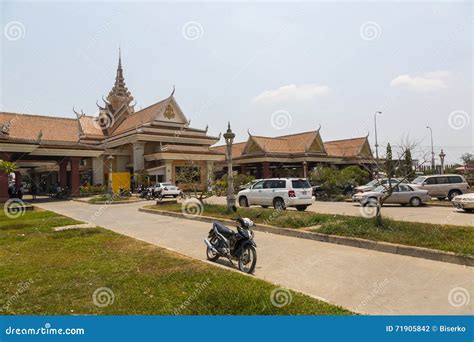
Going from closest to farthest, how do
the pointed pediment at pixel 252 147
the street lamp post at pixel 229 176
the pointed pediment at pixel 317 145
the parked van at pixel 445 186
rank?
the street lamp post at pixel 229 176, the parked van at pixel 445 186, the pointed pediment at pixel 252 147, the pointed pediment at pixel 317 145

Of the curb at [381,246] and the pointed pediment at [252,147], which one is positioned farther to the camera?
the pointed pediment at [252,147]

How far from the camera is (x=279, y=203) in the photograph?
15328mm

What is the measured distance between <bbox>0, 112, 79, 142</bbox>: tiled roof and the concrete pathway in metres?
32.5

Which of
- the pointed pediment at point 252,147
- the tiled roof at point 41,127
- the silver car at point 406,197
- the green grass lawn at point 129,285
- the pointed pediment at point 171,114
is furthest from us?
the pointed pediment at point 171,114

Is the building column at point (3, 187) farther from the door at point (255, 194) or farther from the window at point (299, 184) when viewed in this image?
the window at point (299, 184)

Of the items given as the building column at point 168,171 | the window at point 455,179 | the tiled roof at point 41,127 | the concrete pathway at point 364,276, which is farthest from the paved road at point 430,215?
the tiled roof at point 41,127

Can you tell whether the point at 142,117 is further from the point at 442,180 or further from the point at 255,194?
the point at 442,180

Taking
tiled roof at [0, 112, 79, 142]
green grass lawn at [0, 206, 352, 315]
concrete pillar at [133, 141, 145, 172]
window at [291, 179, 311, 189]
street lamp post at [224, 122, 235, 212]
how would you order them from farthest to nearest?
concrete pillar at [133, 141, 145, 172], tiled roof at [0, 112, 79, 142], window at [291, 179, 311, 189], street lamp post at [224, 122, 235, 212], green grass lawn at [0, 206, 352, 315]

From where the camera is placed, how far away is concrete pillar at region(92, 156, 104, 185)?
40.6 m

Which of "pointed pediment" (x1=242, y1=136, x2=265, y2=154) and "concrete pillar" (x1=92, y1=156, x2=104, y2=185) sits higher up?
"pointed pediment" (x1=242, y1=136, x2=265, y2=154)

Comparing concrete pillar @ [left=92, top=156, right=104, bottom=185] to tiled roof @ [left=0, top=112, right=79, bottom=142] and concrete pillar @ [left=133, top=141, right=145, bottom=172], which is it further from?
concrete pillar @ [left=133, top=141, right=145, bottom=172]

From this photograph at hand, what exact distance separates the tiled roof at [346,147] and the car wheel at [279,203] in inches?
1210

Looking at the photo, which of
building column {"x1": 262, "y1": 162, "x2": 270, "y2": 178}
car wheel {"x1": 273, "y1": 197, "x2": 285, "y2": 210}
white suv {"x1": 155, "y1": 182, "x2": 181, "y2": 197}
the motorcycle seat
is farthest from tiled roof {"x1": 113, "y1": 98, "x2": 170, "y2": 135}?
the motorcycle seat

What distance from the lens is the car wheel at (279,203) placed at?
598 inches
